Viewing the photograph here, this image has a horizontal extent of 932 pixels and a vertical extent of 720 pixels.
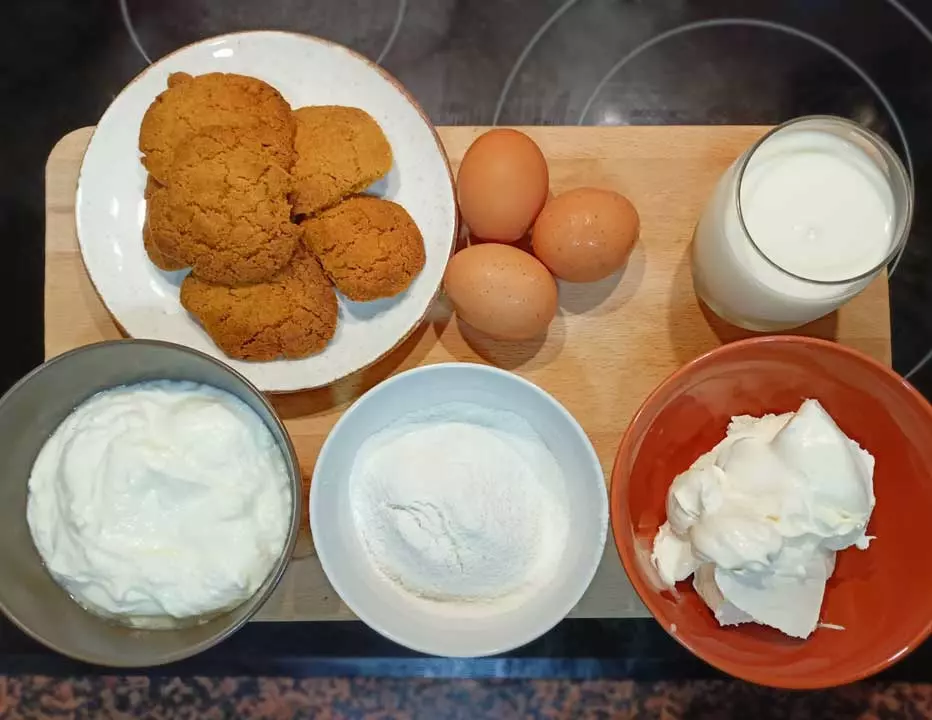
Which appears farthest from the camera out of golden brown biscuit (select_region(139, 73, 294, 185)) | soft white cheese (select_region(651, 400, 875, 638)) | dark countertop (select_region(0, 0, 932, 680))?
dark countertop (select_region(0, 0, 932, 680))

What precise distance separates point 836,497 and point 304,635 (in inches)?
28.4

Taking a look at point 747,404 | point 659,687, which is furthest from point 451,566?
point 659,687

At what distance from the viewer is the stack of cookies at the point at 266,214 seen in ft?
2.77

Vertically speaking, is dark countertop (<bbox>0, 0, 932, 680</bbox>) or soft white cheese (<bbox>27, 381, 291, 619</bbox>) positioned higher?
dark countertop (<bbox>0, 0, 932, 680</bbox>)

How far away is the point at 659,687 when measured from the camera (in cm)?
119

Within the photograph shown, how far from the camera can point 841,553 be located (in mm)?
875

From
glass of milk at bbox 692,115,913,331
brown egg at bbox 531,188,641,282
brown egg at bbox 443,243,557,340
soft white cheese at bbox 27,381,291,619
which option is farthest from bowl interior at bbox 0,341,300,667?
glass of milk at bbox 692,115,913,331

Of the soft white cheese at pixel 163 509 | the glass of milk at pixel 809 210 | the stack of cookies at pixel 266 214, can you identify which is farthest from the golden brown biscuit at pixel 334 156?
the glass of milk at pixel 809 210

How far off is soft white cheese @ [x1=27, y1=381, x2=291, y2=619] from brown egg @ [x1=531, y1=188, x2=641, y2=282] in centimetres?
35

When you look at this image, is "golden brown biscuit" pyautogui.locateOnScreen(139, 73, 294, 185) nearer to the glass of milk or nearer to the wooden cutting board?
the wooden cutting board

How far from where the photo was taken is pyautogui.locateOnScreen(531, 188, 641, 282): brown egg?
0.89 metres

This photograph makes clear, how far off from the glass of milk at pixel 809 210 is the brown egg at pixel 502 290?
18cm

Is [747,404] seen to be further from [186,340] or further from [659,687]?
[186,340]

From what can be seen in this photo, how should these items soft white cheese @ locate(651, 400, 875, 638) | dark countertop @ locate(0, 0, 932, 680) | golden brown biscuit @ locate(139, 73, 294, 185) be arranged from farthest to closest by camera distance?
dark countertop @ locate(0, 0, 932, 680) → golden brown biscuit @ locate(139, 73, 294, 185) → soft white cheese @ locate(651, 400, 875, 638)
